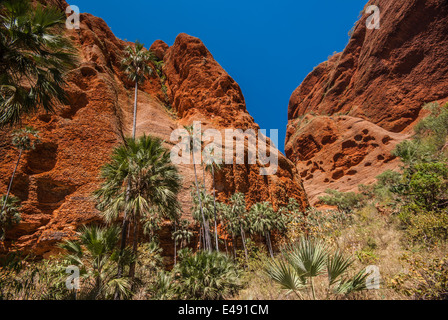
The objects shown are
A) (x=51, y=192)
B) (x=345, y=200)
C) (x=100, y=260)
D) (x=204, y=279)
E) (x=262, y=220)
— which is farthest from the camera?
(x=345, y=200)

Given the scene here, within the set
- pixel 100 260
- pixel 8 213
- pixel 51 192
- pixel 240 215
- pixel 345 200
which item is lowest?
pixel 100 260

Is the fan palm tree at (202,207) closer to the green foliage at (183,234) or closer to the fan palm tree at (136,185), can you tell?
the green foliage at (183,234)

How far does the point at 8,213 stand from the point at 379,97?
198ft

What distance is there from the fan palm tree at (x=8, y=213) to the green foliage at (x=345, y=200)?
1466 inches

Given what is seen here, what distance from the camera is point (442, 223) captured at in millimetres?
7316

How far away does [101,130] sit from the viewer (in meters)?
22.6

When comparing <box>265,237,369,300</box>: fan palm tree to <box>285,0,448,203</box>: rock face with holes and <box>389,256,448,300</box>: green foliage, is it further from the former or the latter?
<box>285,0,448,203</box>: rock face with holes

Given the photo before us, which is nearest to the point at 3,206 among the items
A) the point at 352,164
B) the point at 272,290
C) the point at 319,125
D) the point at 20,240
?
the point at 20,240

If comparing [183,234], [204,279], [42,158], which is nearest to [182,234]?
[183,234]

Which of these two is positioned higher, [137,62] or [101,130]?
[137,62]

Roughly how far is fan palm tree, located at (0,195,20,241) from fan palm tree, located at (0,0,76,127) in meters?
12.3

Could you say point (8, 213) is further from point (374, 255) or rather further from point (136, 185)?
point (374, 255)
